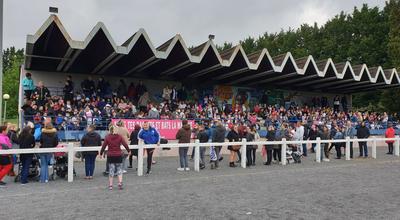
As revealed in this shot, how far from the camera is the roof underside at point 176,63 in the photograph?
20078mm

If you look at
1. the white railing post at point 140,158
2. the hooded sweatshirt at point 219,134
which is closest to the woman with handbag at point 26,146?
the white railing post at point 140,158

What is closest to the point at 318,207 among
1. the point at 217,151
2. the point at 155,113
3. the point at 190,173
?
the point at 190,173

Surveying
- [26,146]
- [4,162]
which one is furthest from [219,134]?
[4,162]

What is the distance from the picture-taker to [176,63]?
2438 cm

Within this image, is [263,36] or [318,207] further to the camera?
[263,36]

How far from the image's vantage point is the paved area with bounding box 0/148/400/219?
721cm

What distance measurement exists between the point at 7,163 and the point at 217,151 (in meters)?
7.01

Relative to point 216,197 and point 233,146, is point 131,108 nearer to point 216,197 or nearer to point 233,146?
point 233,146

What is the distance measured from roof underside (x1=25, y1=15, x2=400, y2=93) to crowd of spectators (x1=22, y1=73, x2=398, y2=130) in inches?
44.2

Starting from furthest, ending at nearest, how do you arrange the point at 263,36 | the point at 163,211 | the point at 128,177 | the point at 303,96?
the point at 263,36 < the point at 303,96 < the point at 128,177 < the point at 163,211

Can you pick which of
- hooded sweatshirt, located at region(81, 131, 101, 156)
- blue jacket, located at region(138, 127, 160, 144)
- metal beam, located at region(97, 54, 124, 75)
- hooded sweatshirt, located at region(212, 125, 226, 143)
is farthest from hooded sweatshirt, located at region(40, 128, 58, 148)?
metal beam, located at region(97, 54, 124, 75)

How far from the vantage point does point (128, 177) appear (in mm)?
11844

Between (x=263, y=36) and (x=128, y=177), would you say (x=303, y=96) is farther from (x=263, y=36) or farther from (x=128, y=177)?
(x=263, y=36)

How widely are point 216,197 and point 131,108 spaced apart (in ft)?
42.6
